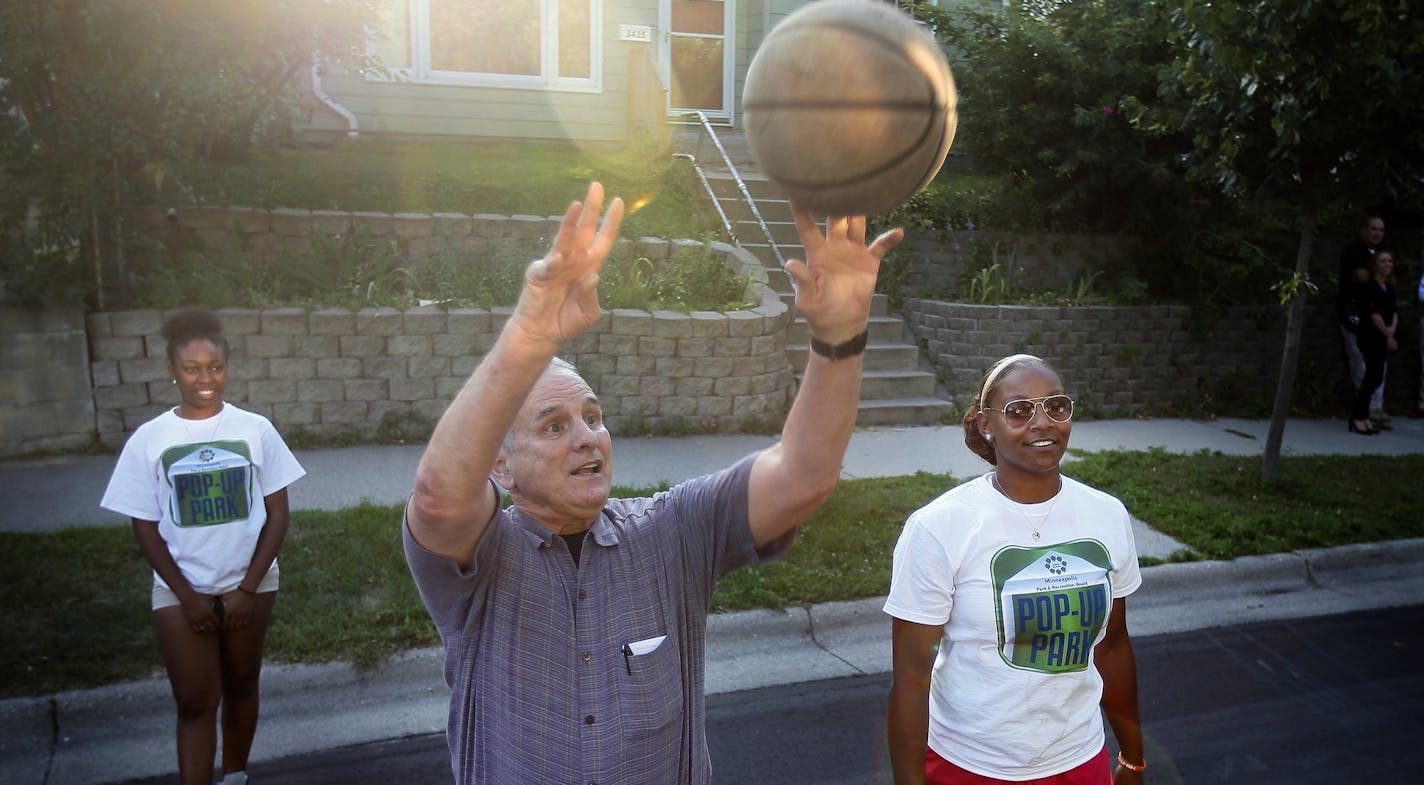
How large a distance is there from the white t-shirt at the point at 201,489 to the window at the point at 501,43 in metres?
11.0

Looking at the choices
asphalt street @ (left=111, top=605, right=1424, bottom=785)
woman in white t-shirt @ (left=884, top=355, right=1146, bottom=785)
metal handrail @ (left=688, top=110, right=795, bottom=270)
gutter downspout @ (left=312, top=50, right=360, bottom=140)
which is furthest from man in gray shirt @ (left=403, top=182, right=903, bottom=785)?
gutter downspout @ (left=312, top=50, right=360, bottom=140)

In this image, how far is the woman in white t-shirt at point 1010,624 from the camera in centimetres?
295

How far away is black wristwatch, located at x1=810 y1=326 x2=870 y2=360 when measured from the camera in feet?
6.74

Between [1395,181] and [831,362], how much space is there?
283 inches

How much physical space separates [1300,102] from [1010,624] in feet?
18.9

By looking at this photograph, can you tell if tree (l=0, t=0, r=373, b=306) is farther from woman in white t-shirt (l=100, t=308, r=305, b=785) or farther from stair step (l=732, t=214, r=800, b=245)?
stair step (l=732, t=214, r=800, b=245)

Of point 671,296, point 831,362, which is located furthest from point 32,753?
point 671,296

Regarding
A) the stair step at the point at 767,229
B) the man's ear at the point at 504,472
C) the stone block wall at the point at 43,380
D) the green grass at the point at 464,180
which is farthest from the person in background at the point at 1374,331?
the stone block wall at the point at 43,380

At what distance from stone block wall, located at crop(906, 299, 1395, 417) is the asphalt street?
16.0ft

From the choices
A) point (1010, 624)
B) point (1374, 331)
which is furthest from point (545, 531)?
point (1374, 331)

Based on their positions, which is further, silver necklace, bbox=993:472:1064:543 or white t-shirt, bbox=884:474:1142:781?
silver necklace, bbox=993:472:1064:543

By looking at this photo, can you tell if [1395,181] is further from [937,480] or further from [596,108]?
[596,108]

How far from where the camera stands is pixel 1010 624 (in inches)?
117

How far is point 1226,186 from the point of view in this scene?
803cm
